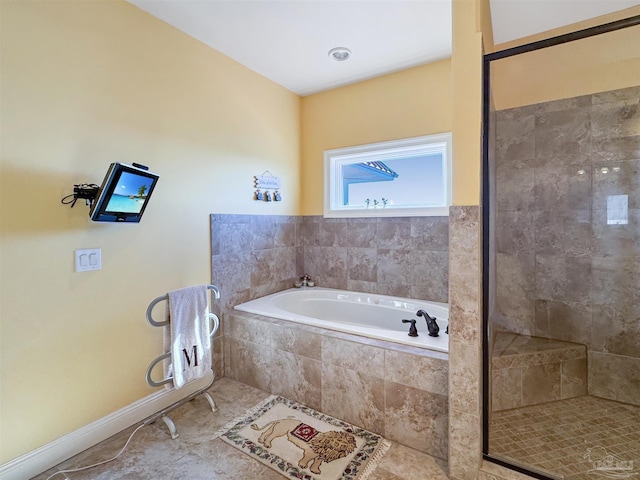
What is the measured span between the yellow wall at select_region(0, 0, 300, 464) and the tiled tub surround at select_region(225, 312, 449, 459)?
719 millimetres

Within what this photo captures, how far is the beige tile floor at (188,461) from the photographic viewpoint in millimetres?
1593

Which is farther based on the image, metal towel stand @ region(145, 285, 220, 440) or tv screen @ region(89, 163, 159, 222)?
metal towel stand @ region(145, 285, 220, 440)

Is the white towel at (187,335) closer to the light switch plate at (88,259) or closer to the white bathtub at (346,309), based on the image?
the light switch plate at (88,259)

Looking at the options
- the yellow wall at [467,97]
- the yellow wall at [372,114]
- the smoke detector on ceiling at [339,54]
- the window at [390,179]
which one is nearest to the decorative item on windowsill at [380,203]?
the window at [390,179]

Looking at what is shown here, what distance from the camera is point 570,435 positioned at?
1.81 meters

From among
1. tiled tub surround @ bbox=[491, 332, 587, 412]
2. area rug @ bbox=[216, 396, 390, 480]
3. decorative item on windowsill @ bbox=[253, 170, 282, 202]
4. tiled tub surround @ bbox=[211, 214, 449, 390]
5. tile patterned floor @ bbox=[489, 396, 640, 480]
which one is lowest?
area rug @ bbox=[216, 396, 390, 480]

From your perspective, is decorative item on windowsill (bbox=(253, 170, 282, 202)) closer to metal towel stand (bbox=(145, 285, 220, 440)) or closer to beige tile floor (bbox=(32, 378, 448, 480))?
metal towel stand (bbox=(145, 285, 220, 440))

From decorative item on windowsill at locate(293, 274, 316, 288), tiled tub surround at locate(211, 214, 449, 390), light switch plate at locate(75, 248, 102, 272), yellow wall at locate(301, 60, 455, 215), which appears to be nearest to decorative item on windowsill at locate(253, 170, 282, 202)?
tiled tub surround at locate(211, 214, 449, 390)

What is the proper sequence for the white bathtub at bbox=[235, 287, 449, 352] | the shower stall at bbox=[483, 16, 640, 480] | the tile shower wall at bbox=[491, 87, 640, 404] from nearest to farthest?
the shower stall at bbox=[483, 16, 640, 480] < the tile shower wall at bbox=[491, 87, 640, 404] < the white bathtub at bbox=[235, 287, 449, 352]

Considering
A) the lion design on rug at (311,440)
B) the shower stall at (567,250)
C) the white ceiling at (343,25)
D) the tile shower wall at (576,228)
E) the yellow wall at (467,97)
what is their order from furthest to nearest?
the tile shower wall at (576,228), the white ceiling at (343,25), the shower stall at (567,250), the lion design on rug at (311,440), the yellow wall at (467,97)

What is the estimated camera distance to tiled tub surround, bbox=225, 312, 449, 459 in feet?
5.60

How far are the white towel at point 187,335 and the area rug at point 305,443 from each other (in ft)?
1.45

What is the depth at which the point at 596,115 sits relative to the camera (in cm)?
225

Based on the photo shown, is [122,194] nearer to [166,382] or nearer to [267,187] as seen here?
[166,382]
